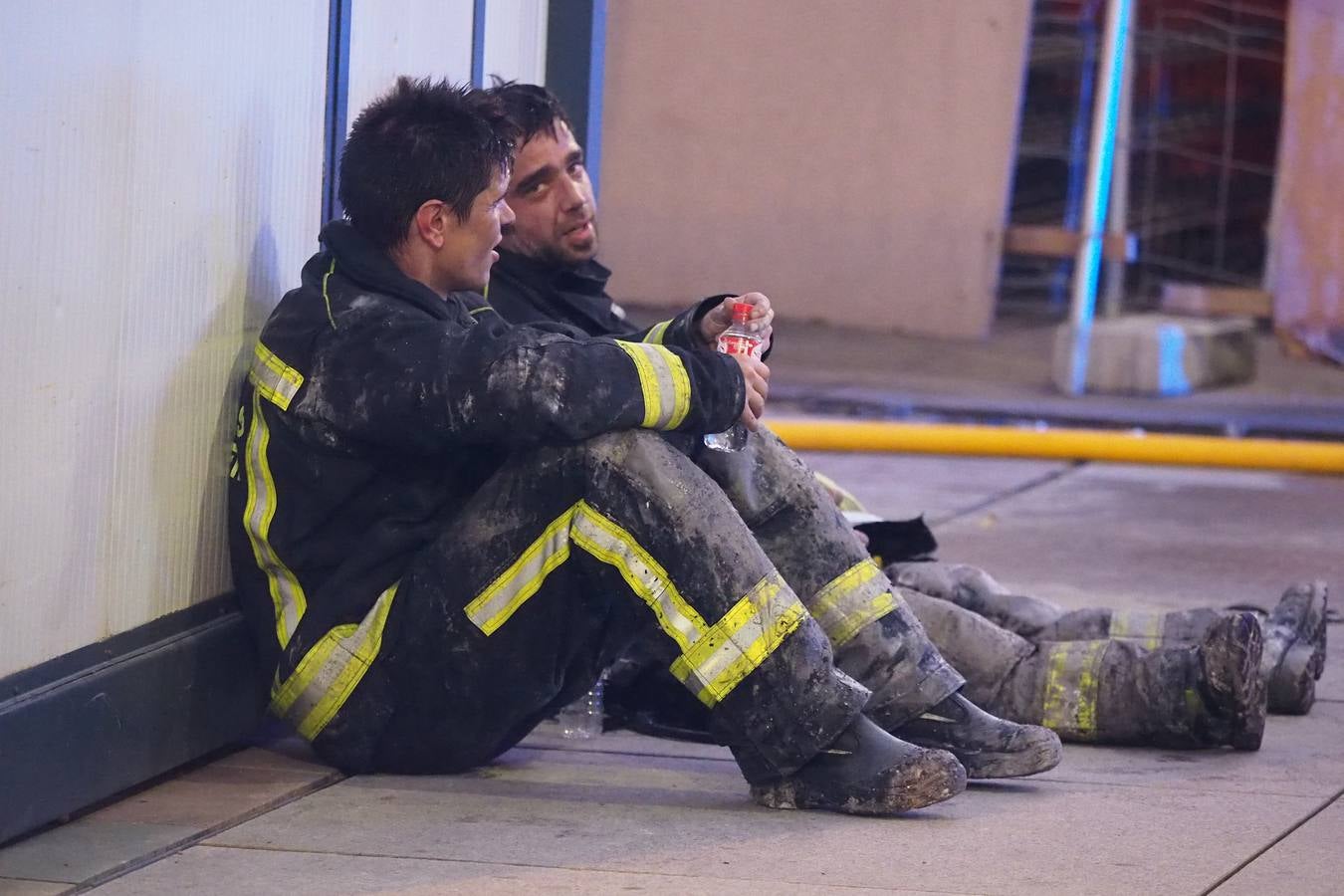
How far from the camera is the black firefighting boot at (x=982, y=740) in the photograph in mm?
3314

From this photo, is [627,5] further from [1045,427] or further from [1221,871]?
[1221,871]

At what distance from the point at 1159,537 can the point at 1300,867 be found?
307 cm

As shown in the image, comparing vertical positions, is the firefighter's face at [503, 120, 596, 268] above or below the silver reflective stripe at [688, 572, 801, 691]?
above

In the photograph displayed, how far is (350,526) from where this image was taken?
3297 millimetres

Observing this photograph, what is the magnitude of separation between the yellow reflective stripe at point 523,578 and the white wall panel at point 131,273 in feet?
1.78

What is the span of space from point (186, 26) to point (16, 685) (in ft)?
3.41

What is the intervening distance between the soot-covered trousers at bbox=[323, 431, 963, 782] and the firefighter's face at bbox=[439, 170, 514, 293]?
40 cm

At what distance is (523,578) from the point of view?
10.2 ft

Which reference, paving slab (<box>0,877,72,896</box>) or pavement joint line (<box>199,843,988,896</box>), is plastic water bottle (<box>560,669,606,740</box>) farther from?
paving slab (<box>0,877,72,896</box>)

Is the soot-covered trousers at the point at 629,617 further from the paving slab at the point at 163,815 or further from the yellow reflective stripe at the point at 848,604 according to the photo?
the paving slab at the point at 163,815

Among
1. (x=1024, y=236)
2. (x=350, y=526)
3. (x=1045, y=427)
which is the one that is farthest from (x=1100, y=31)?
(x=350, y=526)

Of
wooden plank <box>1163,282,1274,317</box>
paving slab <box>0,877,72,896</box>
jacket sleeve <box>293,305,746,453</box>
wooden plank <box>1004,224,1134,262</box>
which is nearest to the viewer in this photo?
paving slab <box>0,877,72,896</box>

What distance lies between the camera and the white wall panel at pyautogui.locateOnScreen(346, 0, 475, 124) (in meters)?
3.80

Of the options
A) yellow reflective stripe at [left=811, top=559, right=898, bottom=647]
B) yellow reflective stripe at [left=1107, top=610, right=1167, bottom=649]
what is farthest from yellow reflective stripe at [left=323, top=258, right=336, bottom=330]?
yellow reflective stripe at [left=1107, top=610, right=1167, bottom=649]
